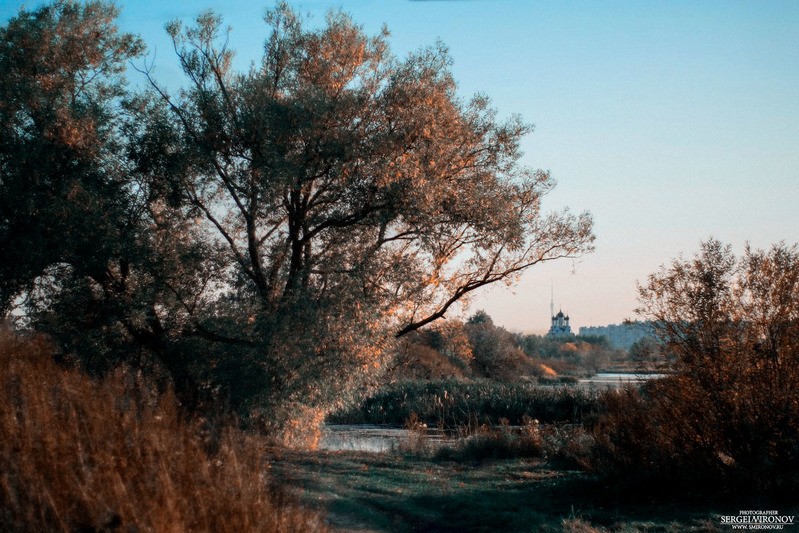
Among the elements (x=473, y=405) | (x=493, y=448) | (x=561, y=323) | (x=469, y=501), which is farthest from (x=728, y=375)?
(x=561, y=323)

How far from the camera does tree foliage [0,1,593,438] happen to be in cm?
1567

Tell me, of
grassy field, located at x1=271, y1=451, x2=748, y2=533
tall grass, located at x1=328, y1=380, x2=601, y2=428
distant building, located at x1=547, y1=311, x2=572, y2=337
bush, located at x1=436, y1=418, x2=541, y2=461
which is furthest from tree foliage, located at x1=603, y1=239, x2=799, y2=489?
distant building, located at x1=547, y1=311, x2=572, y2=337

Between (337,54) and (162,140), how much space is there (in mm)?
4698

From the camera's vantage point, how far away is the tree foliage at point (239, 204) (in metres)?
15.7

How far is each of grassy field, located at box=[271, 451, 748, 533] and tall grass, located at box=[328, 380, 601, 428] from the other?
1256 cm

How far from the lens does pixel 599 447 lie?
12102mm

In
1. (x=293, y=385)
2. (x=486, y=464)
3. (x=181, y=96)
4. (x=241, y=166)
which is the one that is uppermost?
(x=181, y=96)

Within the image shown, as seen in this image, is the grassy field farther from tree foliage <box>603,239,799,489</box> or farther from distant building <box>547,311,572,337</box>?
distant building <box>547,311,572,337</box>

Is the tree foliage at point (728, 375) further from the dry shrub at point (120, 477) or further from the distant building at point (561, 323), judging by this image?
the distant building at point (561, 323)

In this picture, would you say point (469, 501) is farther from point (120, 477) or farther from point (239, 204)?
point (239, 204)

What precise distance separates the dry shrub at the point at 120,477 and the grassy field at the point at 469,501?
1869 millimetres

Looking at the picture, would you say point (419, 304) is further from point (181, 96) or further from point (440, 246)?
point (181, 96)

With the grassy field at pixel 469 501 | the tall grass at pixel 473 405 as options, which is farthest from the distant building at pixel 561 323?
the grassy field at pixel 469 501

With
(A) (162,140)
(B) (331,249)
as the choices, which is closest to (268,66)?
(A) (162,140)
